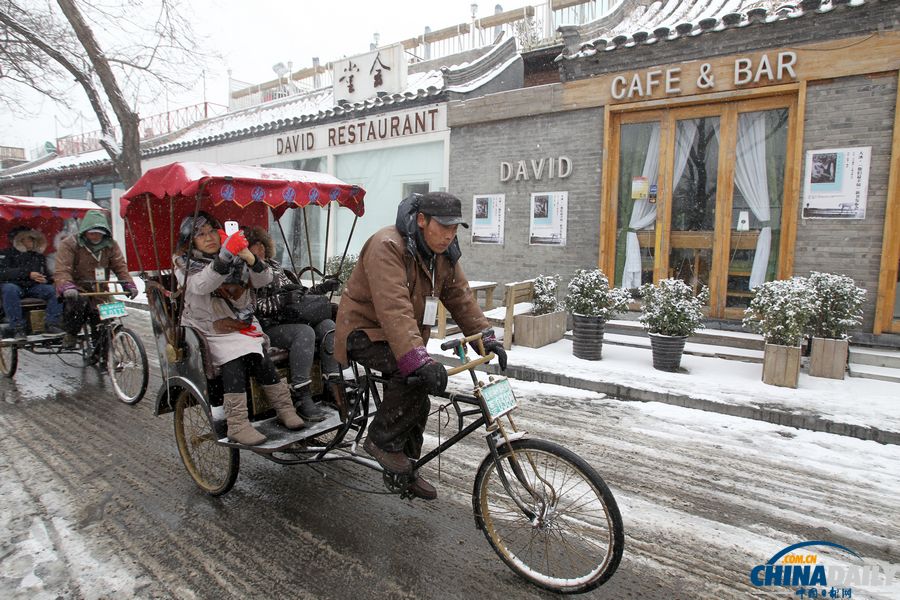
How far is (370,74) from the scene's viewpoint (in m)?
13.7

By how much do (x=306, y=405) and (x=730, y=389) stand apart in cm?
482

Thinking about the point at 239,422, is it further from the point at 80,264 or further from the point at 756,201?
the point at 756,201

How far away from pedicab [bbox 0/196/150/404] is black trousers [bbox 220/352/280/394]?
2.74 metres

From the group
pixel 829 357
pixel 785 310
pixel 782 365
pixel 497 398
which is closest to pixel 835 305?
pixel 829 357

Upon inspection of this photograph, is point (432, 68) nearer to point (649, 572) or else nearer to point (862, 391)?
point (862, 391)

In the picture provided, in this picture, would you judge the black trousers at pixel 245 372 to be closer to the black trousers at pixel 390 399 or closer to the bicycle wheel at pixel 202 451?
the bicycle wheel at pixel 202 451

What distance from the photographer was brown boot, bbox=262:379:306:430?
3.75 m

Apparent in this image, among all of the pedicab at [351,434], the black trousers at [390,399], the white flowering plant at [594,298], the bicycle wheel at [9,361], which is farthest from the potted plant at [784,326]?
the bicycle wheel at [9,361]

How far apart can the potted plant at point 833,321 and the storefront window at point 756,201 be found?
4.62 feet

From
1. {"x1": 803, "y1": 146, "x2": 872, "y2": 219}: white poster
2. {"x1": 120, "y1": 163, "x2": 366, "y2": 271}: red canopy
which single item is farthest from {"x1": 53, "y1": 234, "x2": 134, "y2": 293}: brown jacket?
{"x1": 803, "y1": 146, "x2": 872, "y2": 219}: white poster

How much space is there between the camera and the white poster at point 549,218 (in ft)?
31.8

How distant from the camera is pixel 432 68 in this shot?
17.2 m

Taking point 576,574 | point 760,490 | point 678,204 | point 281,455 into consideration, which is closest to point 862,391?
point 760,490

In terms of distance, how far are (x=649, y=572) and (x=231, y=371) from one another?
9.26 feet
